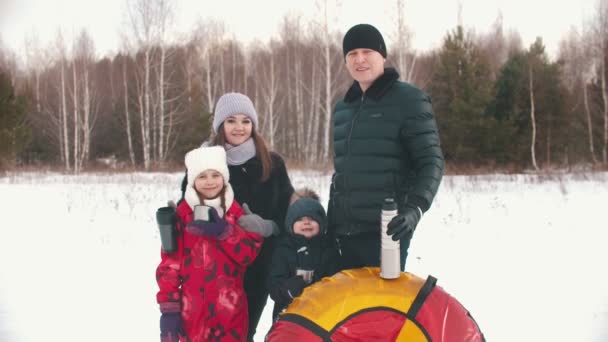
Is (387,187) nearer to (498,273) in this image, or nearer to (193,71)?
(498,273)

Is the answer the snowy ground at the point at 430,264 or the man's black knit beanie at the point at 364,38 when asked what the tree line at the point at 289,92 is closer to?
the snowy ground at the point at 430,264

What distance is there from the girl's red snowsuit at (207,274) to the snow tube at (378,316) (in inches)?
19.9

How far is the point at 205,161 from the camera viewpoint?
232 centimetres

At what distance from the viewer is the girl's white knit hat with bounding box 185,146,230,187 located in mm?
2322

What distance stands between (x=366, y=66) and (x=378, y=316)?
1.04 metres

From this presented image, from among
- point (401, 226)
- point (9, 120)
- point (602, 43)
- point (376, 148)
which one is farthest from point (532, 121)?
point (9, 120)

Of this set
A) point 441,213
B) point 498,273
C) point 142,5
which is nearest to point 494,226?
point 441,213

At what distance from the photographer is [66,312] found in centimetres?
391

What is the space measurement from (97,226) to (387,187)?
6.07 metres

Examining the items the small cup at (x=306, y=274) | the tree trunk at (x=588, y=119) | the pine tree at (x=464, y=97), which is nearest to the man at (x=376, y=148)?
the small cup at (x=306, y=274)

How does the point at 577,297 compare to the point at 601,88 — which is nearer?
the point at 577,297

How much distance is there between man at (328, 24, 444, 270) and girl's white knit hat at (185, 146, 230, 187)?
0.56 m

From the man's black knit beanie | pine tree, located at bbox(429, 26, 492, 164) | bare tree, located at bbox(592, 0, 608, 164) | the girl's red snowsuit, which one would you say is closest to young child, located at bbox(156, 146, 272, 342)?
the girl's red snowsuit

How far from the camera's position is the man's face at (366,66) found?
2119mm
